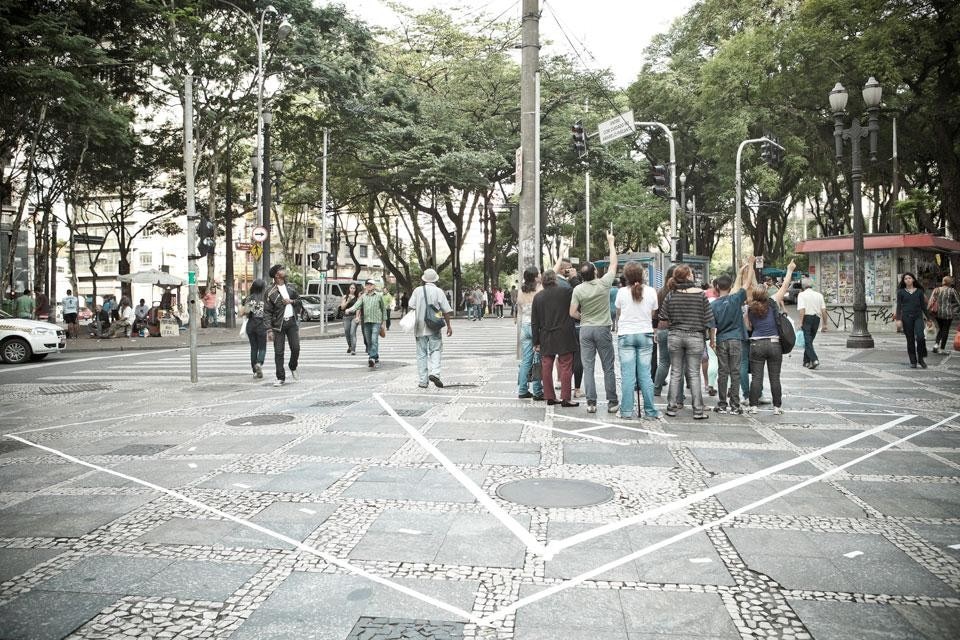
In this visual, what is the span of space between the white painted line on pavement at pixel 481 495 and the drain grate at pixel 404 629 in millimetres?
987

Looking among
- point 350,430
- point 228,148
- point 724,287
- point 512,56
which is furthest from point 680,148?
point 350,430

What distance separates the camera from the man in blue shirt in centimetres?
845

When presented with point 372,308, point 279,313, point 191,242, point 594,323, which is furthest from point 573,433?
point 191,242

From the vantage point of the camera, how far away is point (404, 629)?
9.80 feet

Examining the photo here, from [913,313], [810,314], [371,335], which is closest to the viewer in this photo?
[913,313]

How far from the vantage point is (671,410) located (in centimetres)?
829

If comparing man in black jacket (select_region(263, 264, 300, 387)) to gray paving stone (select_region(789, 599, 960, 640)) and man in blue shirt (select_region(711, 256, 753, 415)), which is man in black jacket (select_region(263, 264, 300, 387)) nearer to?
man in blue shirt (select_region(711, 256, 753, 415))

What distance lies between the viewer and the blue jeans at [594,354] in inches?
330

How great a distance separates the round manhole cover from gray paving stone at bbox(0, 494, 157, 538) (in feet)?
8.24

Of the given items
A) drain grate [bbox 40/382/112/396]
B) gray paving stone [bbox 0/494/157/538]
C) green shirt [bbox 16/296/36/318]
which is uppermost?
green shirt [bbox 16/296/36/318]

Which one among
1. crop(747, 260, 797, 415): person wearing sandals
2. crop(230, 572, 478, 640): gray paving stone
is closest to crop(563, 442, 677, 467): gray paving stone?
crop(747, 260, 797, 415): person wearing sandals

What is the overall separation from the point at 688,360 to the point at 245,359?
1170 centimetres

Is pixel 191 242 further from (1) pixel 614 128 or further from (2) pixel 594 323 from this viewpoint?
(1) pixel 614 128

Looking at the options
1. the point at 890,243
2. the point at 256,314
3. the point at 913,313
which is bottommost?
the point at 913,313
